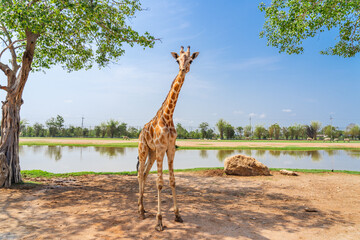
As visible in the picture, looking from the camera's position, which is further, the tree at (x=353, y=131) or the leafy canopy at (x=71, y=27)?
the tree at (x=353, y=131)

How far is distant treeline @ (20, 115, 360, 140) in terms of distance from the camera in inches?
2456

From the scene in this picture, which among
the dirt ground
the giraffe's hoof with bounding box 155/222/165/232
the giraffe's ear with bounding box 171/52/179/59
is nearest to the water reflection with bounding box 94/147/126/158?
the dirt ground

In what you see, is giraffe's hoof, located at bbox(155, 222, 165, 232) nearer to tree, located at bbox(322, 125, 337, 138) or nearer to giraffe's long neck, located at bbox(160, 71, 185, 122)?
giraffe's long neck, located at bbox(160, 71, 185, 122)

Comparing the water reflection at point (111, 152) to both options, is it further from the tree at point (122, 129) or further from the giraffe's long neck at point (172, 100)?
the tree at point (122, 129)

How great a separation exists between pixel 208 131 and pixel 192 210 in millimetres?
59581

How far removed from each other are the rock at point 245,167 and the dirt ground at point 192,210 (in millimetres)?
1382

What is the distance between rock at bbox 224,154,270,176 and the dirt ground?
1.38m

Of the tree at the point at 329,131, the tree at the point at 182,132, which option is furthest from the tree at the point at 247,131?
the tree at the point at 329,131

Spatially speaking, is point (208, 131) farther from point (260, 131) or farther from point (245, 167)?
point (245, 167)

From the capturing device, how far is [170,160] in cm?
495

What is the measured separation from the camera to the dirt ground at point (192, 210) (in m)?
4.34

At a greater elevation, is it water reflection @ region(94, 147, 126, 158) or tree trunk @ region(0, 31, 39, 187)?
tree trunk @ region(0, 31, 39, 187)

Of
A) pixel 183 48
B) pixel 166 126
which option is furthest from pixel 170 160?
pixel 183 48

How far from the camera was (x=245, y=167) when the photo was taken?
1071cm
